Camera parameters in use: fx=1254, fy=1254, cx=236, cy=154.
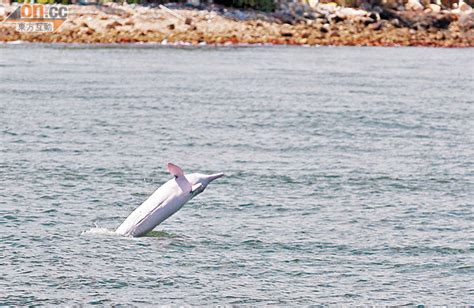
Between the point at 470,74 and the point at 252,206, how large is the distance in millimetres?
41506

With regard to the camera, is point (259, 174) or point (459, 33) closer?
point (259, 174)

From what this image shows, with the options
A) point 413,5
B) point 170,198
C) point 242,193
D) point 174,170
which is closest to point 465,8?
point 413,5

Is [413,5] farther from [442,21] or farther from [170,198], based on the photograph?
[170,198]

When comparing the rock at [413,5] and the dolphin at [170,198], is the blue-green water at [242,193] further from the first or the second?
the rock at [413,5]

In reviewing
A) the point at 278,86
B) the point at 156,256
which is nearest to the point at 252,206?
the point at 156,256

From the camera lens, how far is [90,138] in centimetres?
3250

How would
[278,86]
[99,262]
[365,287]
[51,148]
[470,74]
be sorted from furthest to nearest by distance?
[470,74] < [278,86] < [51,148] < [99,262] < [365,287]

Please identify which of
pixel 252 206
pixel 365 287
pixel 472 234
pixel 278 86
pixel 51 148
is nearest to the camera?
pixel 365 287

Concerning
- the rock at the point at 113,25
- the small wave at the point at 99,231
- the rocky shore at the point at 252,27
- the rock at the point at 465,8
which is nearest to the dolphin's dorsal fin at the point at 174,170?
the small wave at the point at 99,231

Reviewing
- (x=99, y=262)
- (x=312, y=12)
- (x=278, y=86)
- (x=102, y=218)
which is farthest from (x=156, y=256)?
(x=312, y=12)

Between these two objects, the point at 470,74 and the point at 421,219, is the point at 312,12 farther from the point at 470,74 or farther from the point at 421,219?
the point at 421,219

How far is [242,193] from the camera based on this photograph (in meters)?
24.5

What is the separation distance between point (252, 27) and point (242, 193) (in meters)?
70.8

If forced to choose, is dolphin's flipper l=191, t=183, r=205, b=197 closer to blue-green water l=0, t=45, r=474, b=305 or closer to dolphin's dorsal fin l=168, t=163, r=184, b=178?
dolphin's dorsal fin l=168, t=163, r=184, b=178
